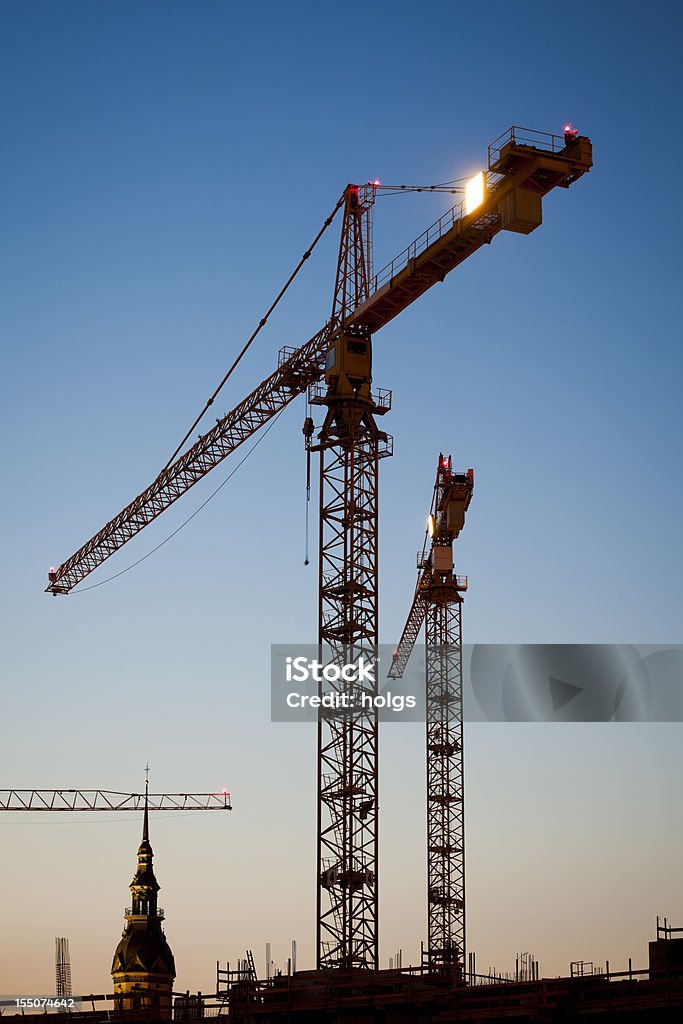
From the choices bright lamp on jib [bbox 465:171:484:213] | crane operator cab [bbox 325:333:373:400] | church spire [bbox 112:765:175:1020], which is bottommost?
church spire [bbox 112:765:175:1020]

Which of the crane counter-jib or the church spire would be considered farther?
the church spire

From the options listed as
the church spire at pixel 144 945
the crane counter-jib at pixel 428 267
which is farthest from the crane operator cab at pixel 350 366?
the church spire at pixel 144 945

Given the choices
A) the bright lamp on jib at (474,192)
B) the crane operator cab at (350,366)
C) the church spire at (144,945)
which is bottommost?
the church spire at (144,945)

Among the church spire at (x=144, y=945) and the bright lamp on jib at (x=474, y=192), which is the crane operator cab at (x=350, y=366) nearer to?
the bright lamp on jib at (x=474, y=192)

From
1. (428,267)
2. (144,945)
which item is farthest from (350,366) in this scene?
(144,945)

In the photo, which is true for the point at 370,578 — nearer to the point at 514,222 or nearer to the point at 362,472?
the point at 362,472

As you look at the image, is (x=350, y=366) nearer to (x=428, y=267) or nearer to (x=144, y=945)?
(x=428, y=267)

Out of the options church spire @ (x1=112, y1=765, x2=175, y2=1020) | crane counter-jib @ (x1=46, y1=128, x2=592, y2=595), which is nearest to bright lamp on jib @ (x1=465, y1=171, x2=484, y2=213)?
crane counter-jib @ (x1=46, y1=128, x2=592, y2=595)

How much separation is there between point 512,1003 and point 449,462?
54.3 metres

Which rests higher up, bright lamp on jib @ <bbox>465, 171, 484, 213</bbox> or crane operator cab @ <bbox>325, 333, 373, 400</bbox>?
bright lamp on jib @ <bbox>465, 171, 484, 213</bbox>

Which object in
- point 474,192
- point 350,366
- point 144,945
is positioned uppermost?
point 474,192

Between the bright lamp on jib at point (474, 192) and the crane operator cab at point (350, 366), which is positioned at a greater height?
the bright lamp on jib at point (474, 192)

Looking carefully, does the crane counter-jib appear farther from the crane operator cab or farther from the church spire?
the church spire

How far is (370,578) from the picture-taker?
75938mm
